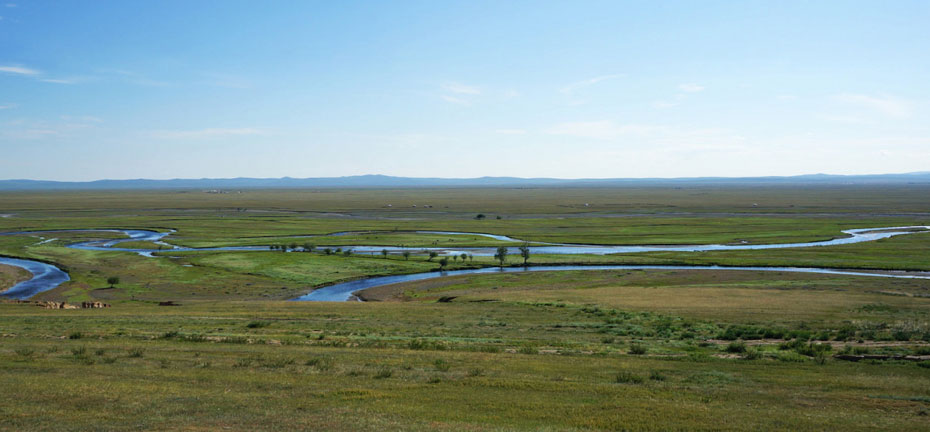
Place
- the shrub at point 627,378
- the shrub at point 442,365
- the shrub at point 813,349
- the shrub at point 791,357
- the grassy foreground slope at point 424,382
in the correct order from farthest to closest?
the shrub at point 813,349, the shrub at point 791,357, the shrub at point 442,365, the shrub at point 627,378, the grassy foreground slope at point 424,382

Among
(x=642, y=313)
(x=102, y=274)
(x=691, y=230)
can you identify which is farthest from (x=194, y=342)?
(x=691, y=230)

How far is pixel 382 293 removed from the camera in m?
52.6

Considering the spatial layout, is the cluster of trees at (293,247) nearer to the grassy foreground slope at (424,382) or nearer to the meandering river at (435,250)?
the meandering river at (435,250)

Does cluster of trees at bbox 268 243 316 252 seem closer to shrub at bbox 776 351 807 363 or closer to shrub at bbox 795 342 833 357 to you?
shrub at bbox 795 342 833 357

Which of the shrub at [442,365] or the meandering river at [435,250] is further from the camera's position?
the meandering river at [435,250]

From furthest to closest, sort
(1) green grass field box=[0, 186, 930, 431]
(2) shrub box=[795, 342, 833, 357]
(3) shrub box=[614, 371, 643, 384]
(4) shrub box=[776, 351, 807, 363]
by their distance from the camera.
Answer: (2) shrub box=[795, 342, 833, 357] → (4) shrub box=[776, 351, 807, 363] → (3) shrub box=[614, 371, 643, 384] → (1) green grass field box=[0, 186, 930, 431]

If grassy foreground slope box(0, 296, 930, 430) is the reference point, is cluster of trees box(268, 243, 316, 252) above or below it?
below

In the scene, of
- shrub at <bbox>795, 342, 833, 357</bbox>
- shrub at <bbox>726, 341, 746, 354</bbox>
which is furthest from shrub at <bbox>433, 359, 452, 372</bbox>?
shrub at <bbox>795, 342, 833, 357</bbox>

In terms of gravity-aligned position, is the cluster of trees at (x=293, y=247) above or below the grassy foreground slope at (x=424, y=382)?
below

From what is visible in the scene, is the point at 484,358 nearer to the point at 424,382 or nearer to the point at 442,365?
the point at 442,365

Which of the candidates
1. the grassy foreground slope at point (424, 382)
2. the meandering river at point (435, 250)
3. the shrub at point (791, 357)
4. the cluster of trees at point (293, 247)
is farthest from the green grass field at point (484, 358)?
the cluster of trees at point (293, 247)

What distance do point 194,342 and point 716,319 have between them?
26930 mm

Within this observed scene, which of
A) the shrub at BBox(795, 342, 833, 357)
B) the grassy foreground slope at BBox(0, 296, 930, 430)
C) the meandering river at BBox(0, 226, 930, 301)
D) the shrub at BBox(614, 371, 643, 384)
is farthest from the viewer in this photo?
the meandering river at BBox(0, 226, 930, 301)

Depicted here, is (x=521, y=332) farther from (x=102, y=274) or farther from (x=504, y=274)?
(x=102, y=274)
